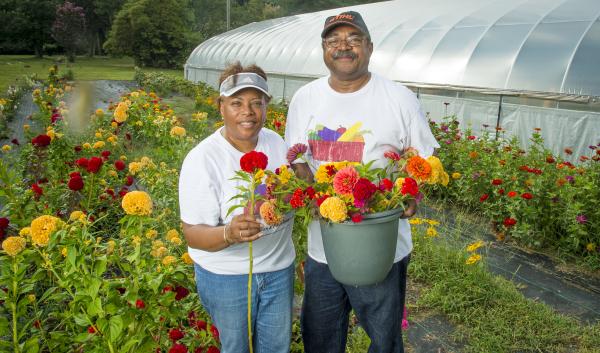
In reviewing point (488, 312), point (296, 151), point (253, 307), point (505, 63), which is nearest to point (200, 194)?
point (296, 151)

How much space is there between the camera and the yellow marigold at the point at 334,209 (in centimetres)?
126

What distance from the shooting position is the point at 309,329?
183 cm

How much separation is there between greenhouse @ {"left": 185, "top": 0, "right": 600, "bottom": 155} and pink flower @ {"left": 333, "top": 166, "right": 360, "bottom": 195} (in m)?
4.35

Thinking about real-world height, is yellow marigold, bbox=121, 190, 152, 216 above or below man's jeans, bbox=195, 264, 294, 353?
above

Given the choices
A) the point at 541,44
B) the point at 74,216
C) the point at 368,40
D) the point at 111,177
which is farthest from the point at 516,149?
the point at 74,216

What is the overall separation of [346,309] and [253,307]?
17.9 inches

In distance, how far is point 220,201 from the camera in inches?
57.4

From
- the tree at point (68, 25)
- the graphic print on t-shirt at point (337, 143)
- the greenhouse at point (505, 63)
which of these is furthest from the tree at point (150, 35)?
the graphic print on t-shirt at point (337, 143)

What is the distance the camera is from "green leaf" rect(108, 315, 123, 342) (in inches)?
49.9

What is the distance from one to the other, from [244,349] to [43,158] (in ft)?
9.30

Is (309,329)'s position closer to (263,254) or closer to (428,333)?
(263,254)

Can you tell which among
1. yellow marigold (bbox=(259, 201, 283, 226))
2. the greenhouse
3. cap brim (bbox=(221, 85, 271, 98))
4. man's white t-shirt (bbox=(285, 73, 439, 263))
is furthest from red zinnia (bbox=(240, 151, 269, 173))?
the greenhouse

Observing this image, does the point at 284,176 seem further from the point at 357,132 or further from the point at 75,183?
the point at 75,183

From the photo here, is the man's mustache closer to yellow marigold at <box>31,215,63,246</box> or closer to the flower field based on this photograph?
the flower field
